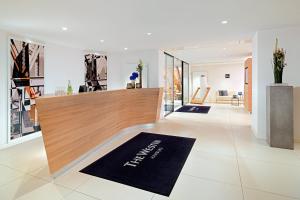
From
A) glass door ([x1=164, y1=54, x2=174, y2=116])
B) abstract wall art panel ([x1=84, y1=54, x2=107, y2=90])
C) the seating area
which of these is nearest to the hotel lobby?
abstract wall art panel ([x1=84, y1=54, x2=107, y2=90])

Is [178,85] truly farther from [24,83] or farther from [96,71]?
[24,83]

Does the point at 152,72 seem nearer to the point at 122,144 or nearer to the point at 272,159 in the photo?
the point at 122,144

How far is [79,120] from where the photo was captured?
3307 millimetres

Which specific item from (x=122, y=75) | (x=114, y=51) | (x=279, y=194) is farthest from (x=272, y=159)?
(x=114, y=51)

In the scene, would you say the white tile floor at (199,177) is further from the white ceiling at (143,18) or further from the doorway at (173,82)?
the doorway at (173,82)

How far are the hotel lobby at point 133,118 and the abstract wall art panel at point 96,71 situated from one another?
0.24 metres

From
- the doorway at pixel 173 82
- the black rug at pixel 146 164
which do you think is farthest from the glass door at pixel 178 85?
the black rug at pixel 146 164

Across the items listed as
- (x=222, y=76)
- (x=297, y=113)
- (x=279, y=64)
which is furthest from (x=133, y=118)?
(x=222, y=76)

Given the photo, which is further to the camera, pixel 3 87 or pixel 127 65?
pixel 127 65

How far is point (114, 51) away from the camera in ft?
24.1

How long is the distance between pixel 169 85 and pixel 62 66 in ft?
15.5

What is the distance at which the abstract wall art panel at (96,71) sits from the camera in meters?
6.82

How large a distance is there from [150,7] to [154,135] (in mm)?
3388

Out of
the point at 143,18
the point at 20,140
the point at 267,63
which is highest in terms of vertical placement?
the point at 143,18
